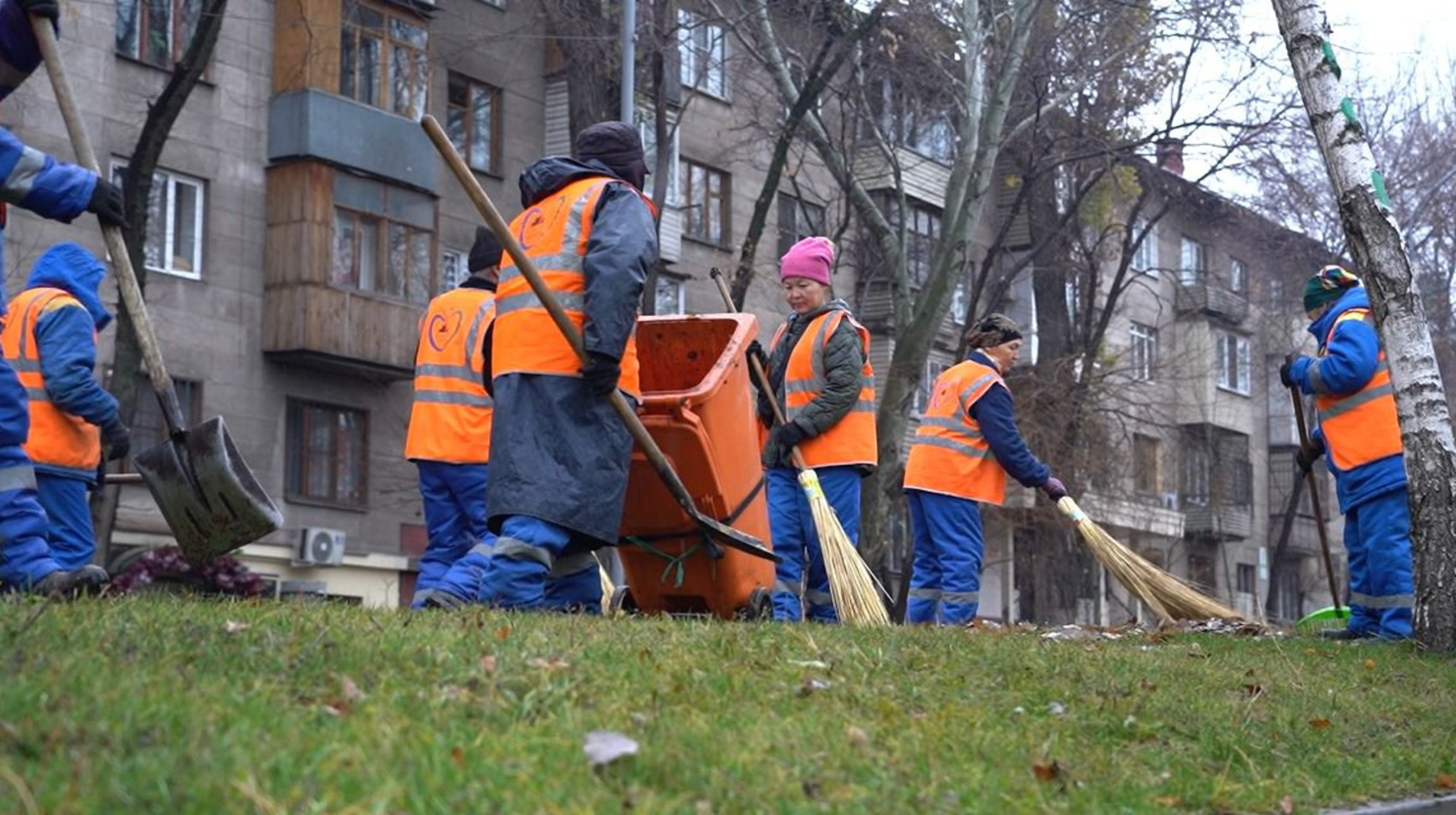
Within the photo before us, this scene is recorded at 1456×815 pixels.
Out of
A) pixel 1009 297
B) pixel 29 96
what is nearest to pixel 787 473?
pixel 29 96

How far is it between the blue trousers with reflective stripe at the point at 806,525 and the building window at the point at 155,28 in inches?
713

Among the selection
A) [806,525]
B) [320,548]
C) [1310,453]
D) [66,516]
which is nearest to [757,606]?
[806,525]

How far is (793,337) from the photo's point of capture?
36.4 feet

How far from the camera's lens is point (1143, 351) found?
4312 cm

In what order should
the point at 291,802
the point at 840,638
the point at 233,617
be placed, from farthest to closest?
the point at 840,638 < the point at 233,617 < the point at 291,802

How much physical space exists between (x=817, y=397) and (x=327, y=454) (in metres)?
19.7

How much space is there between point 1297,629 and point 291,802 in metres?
9.83

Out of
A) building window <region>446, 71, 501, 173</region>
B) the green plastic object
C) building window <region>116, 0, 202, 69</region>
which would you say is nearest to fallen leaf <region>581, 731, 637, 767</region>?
the green plastic object

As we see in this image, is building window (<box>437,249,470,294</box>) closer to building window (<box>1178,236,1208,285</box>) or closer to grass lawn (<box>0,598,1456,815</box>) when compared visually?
building window (<box>1178,236,1208,285</box>)

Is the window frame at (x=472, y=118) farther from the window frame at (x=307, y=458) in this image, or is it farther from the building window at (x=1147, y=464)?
the building window at (x=1147, y=464)

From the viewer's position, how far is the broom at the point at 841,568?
10031 mm

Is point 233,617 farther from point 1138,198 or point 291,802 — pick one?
point 1138,198

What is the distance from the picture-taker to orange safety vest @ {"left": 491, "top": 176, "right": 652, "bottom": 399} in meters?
7.72

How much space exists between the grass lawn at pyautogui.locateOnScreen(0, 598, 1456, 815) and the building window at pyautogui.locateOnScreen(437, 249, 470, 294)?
24.2 meters
